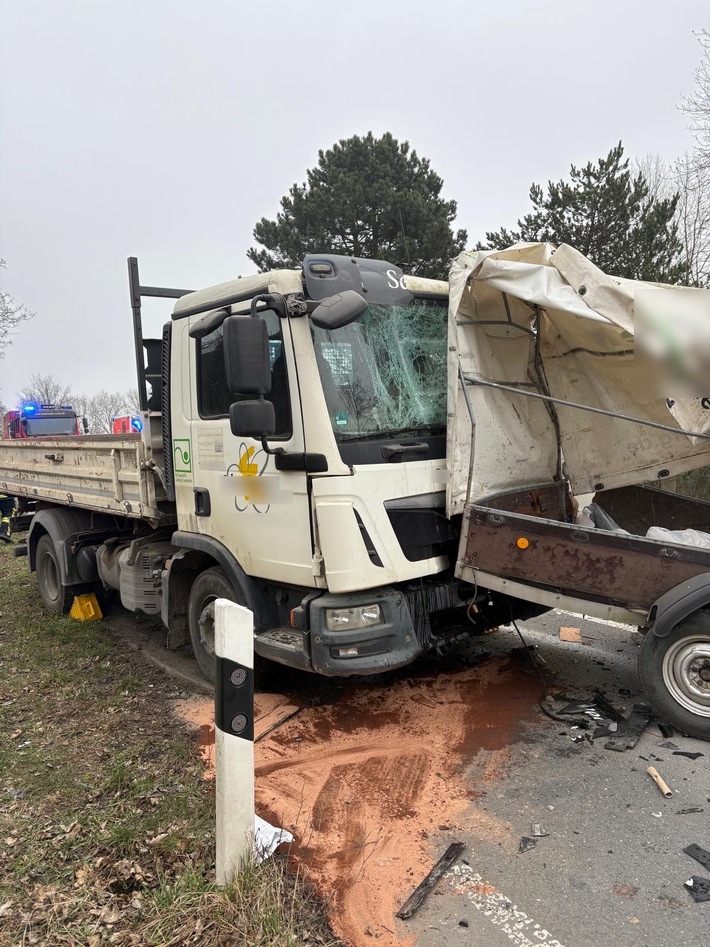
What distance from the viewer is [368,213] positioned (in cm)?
1669

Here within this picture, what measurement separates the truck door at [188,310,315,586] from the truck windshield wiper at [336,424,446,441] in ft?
0.90

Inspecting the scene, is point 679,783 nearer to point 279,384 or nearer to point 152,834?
point 152,834

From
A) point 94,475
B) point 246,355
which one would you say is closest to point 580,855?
point 246,355

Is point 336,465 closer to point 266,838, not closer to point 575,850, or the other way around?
point 266,838

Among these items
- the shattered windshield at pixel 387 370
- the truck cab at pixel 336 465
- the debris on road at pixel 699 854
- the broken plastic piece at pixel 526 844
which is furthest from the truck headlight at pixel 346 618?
the debris on road at pixel 699 854

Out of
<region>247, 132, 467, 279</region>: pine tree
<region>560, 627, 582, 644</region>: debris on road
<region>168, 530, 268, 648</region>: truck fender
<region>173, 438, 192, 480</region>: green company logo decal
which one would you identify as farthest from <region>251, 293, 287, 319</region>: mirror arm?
<region>247, 132, 467, 279</region>: pine tree

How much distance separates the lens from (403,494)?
3.68 m

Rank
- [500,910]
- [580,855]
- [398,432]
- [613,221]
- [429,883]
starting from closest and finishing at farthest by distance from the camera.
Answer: [500,910] < [429,883] < [580,855] < [398,432] < [613,221]

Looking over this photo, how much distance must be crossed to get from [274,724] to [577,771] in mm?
1744

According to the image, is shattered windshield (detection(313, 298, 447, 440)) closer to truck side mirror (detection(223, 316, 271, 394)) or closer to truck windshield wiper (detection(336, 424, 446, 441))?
truck windshield wiper (detection(336, 424, 446, 441))

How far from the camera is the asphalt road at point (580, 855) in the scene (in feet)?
7.64

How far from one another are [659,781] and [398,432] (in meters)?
2.21

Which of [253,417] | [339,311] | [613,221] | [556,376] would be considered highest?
[613,221]

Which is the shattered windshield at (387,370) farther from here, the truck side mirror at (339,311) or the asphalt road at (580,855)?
the asphalt road at (580,855)
